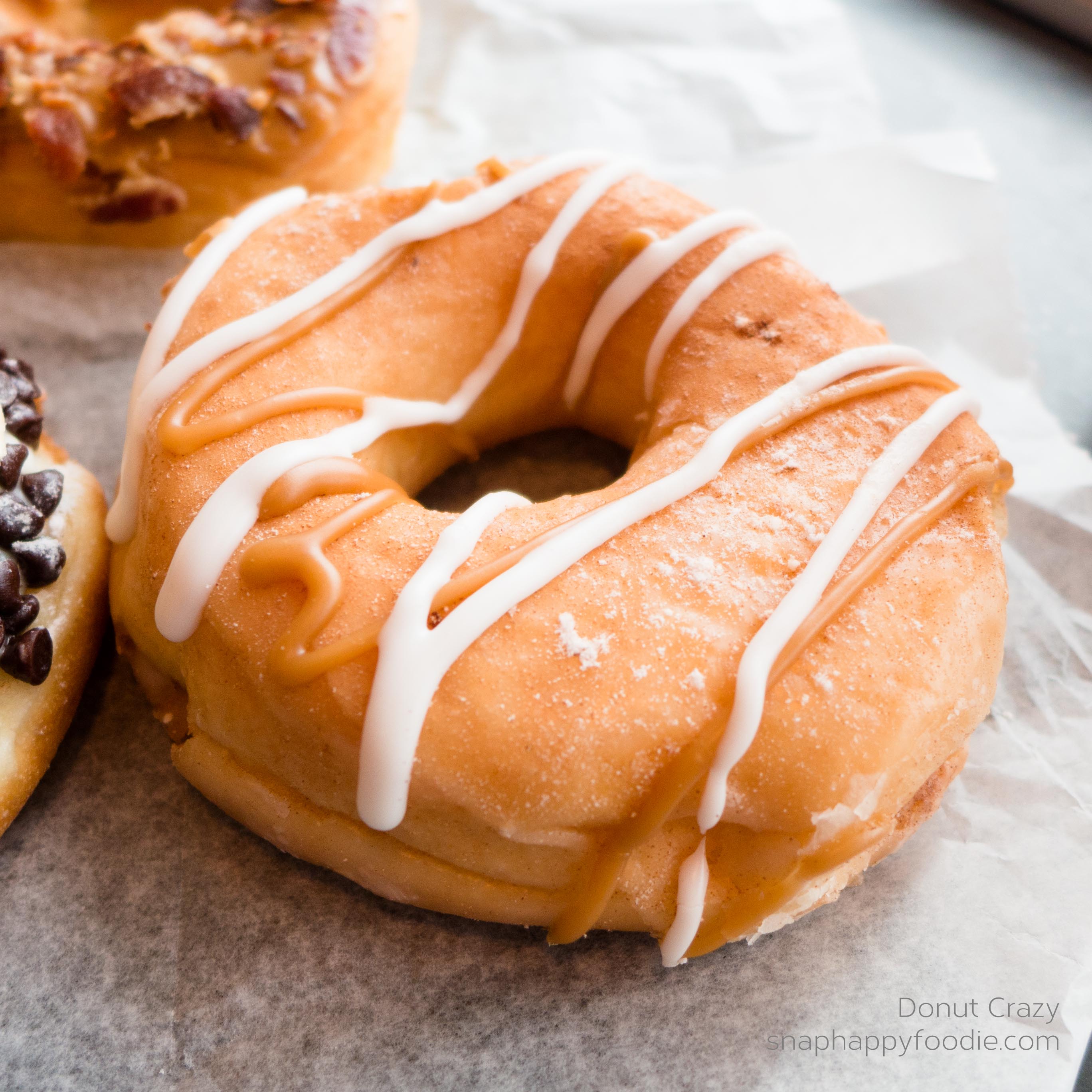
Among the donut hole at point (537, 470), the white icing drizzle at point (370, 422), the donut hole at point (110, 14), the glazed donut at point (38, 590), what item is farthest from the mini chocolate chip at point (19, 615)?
the donut hole at point (110, 14)

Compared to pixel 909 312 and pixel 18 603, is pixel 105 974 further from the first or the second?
pixel 909 312

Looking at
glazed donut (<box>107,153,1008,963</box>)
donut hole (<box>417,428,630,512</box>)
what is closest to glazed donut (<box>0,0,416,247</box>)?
glazed donut (<box>107,153,1008,963</box>)

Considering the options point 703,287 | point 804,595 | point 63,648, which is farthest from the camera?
point 703,287

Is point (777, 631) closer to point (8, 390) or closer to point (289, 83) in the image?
point (8, 390)

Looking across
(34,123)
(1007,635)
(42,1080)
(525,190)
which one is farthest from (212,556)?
(1007,635)

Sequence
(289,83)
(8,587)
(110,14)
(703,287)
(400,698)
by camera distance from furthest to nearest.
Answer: (110,14), (289,83), (703,287), (8,587), (400,698)

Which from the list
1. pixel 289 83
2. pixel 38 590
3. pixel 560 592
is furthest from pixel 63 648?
pixel 289 83

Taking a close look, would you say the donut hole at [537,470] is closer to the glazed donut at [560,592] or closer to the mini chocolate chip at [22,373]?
the glazed donut at [560,592]
